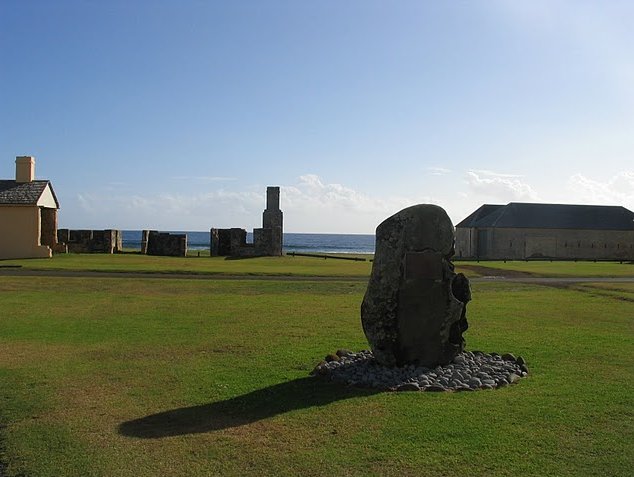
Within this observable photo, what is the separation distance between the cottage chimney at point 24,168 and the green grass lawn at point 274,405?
26.6 meters

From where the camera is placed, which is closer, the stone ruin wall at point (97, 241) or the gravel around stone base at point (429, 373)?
the gravel around stone base at point (429, 373)

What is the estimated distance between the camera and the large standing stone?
10.2 meters

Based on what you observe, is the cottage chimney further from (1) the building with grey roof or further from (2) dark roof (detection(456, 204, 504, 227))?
(2) dark roof (detection(456, 204, 504, 227))

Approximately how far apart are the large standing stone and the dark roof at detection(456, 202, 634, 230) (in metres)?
58.3

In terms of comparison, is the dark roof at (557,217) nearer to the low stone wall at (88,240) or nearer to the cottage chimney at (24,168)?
the low stone wall at (88,240)

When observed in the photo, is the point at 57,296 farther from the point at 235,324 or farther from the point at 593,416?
the point at 593,416

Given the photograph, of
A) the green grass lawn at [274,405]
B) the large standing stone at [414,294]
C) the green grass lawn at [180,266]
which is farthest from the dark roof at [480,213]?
the large standing stone at [414,294]

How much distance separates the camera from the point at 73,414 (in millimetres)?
8125

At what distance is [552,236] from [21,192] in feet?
164

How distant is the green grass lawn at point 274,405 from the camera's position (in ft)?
21.4

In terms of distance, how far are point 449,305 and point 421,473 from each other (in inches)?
176

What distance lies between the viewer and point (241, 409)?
27.3ft

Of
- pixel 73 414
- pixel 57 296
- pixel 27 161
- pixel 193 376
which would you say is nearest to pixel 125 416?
pixel 73 414

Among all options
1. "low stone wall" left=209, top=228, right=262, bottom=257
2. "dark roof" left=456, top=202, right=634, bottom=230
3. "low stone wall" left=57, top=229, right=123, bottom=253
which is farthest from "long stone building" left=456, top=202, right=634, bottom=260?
"low stone wall" left=57, top=229, right=123, bottom=253
